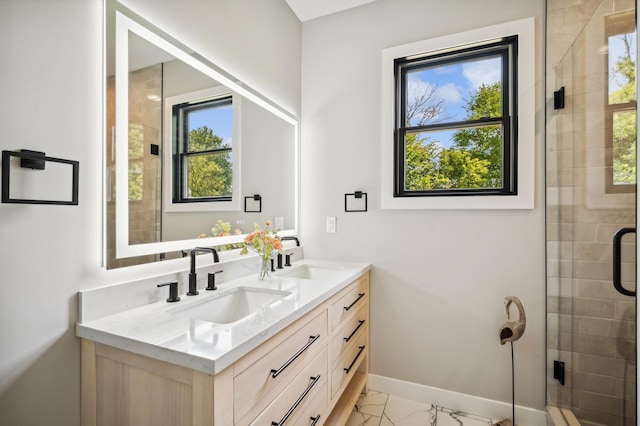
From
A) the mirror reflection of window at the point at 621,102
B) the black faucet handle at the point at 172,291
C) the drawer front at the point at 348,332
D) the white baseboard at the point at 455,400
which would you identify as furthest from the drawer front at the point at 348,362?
the mirror reflection of window at the point at 621,102

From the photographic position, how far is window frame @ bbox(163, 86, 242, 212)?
52.6 inches

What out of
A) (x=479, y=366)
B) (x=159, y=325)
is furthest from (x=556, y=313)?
(x=159, y=325)

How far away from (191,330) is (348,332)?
106cm

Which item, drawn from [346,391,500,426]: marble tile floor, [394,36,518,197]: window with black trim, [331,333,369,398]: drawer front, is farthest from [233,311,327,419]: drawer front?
[394,36,518,197]: window with black trim

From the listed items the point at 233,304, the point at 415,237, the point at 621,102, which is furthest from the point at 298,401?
the point at 621,102

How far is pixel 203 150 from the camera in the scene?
152 cm

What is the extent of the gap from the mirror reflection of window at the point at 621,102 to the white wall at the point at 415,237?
50cm

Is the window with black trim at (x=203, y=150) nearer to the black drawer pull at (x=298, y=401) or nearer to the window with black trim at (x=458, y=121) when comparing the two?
the black drawer pull at (x=298, y=401)

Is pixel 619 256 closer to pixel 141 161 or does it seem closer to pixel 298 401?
pixel 298 401

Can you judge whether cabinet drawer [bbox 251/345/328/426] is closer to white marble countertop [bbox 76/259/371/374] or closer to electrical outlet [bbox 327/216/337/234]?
white marble countertop [bbox 76/259/371/374]

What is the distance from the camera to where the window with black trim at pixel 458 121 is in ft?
6.36

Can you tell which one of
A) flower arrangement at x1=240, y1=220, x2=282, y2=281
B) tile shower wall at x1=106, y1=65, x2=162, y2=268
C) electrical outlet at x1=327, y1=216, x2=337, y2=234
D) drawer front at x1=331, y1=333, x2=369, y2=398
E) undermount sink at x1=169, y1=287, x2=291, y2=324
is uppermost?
tile shower wall at x1=106, y1=65, x2=162, y2=268

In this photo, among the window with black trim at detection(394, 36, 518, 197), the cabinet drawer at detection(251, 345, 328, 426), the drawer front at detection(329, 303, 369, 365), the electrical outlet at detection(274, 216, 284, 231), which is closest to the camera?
the cabinet drawer at detection(251, 345, 328, 426)

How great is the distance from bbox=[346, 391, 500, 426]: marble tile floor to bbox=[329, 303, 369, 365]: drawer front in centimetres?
45
